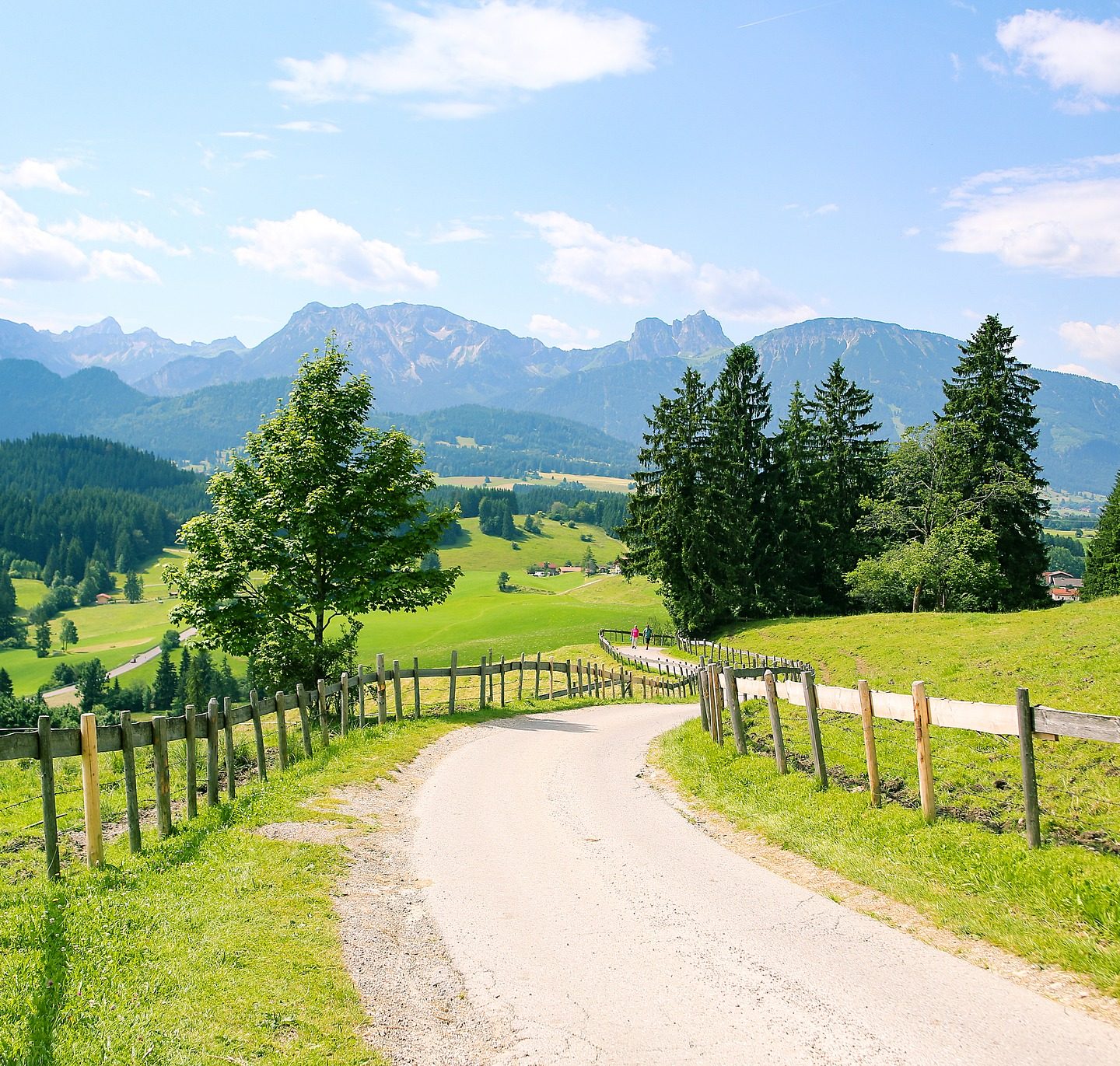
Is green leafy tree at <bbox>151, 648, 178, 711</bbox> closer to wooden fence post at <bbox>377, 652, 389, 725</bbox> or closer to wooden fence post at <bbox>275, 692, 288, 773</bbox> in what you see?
wooden fence post at <bbox>377, 652, 389, 725</bbox>

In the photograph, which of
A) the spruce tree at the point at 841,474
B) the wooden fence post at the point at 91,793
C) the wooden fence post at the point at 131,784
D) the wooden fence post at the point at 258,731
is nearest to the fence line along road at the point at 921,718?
the wooden fence post at the point at 258,731

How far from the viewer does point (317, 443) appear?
2680cm

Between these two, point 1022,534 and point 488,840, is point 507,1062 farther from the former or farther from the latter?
point 1022,534

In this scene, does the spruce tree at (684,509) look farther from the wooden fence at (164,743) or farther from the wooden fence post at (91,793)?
the wooden fence post at (91,793)

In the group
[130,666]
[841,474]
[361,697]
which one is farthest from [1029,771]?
[130,666]

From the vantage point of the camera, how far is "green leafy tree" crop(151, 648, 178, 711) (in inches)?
4774

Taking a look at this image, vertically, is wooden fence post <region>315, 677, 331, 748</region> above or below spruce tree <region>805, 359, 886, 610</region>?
below

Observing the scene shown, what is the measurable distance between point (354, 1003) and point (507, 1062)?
1.58 meters

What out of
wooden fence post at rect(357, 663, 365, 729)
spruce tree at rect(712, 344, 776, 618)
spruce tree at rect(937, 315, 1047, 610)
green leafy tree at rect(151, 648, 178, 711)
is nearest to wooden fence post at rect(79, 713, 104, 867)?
wooden fence post at rect(357, 663, 365, 729)

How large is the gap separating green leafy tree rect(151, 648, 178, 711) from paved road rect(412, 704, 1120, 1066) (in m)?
121

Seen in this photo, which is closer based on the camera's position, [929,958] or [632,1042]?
[632,1042]

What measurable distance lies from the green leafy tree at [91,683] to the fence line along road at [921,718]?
102 metres

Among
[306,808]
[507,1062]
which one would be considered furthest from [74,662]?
[507,1062]

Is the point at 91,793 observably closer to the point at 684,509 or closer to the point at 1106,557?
the point at 684,509
